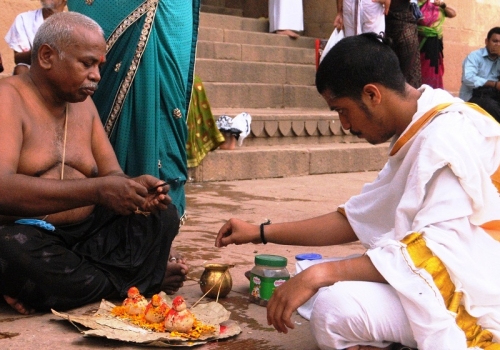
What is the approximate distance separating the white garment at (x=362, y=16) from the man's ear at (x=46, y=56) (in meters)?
3.54

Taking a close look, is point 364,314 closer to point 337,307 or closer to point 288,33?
point 337,307

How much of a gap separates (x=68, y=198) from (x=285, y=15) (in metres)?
7.73

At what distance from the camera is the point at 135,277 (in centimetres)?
351

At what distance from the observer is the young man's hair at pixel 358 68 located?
2.72 m

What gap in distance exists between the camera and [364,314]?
2.57 meters

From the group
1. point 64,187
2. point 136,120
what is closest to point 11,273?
point 64,187

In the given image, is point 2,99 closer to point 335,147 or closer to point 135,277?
point 135,277

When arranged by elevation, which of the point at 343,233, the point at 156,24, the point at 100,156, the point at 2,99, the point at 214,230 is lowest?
the point at 214,230

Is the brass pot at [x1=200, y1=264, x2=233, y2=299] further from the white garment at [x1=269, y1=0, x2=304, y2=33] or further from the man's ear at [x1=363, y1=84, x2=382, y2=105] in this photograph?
the white garment at [x1=269, y1=0, x2=304, y2=33]

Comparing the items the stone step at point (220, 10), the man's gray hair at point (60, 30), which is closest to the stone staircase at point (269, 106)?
the stone step at point (220, 10)

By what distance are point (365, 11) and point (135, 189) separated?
12.2ft

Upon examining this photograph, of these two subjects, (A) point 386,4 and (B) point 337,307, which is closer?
(B) point 337,307

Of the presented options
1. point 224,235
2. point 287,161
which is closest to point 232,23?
point 287,161

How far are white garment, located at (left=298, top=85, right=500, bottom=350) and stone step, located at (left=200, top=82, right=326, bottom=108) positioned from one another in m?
5.90
